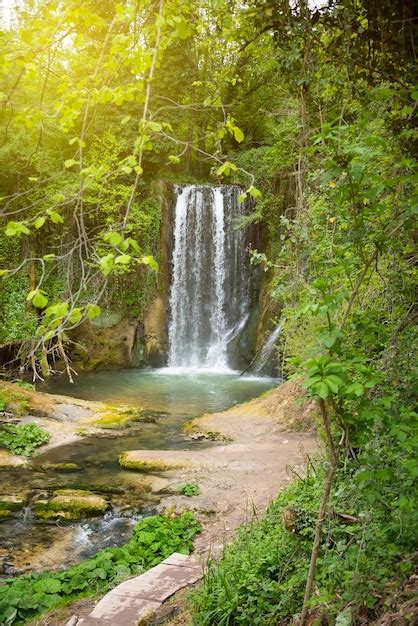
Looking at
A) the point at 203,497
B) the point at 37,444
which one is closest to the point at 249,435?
the point at 203,497

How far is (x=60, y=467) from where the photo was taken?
314 inches

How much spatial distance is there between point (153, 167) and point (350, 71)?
16.9 m

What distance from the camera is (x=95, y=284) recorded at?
17406 millimetres

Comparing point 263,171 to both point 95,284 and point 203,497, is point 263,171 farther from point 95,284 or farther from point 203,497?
point 203,497

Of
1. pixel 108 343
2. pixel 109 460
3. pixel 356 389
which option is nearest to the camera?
pixel 356 389

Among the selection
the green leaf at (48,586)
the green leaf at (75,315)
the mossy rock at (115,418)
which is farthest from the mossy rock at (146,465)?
the green leaf at (75,315)

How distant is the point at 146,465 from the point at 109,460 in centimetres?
82

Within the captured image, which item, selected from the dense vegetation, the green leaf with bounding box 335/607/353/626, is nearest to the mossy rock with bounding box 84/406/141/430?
the dense vegetation

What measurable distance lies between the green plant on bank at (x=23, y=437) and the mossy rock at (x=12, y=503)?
5.91ft

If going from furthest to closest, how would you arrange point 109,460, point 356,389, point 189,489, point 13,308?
point 13,308
point 109,460
point 189,489
point 356,389

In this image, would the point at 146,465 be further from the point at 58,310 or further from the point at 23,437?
the point at 58,310

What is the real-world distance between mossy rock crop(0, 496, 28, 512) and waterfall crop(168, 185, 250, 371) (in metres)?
11.2

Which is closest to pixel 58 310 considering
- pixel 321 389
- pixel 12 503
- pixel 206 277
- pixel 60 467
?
pixel 321 389

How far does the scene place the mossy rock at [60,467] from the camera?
789 centimetres
